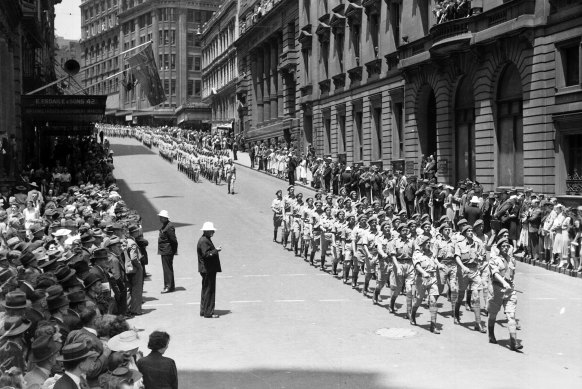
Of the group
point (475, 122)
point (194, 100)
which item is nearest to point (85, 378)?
point (475, 122)

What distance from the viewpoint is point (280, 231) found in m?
28.4

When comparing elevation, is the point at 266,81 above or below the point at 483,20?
above

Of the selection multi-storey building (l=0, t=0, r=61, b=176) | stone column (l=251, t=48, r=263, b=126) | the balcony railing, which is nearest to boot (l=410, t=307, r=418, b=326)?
the balcony railing

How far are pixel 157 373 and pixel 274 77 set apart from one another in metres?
63.4

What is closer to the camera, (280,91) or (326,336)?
(326,336)

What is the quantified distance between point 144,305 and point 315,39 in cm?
3954

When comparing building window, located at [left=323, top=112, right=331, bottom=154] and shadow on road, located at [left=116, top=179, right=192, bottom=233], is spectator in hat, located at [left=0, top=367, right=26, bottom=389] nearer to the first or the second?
shadow on road, located at [left=116, top=179, right=192, bottom=233]

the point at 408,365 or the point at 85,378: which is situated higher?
the point at 85,378

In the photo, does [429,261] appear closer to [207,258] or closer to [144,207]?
[207,258]

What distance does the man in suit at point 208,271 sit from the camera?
50.9 ft

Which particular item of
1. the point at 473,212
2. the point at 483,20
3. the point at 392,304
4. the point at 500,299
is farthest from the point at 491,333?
the point at 483,20

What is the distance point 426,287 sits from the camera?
15062 millimetres

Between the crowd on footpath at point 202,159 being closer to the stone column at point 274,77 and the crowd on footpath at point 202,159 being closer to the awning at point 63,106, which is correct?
the stone column at point 274,77

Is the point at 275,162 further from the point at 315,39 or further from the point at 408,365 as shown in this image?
the point at 408,365
